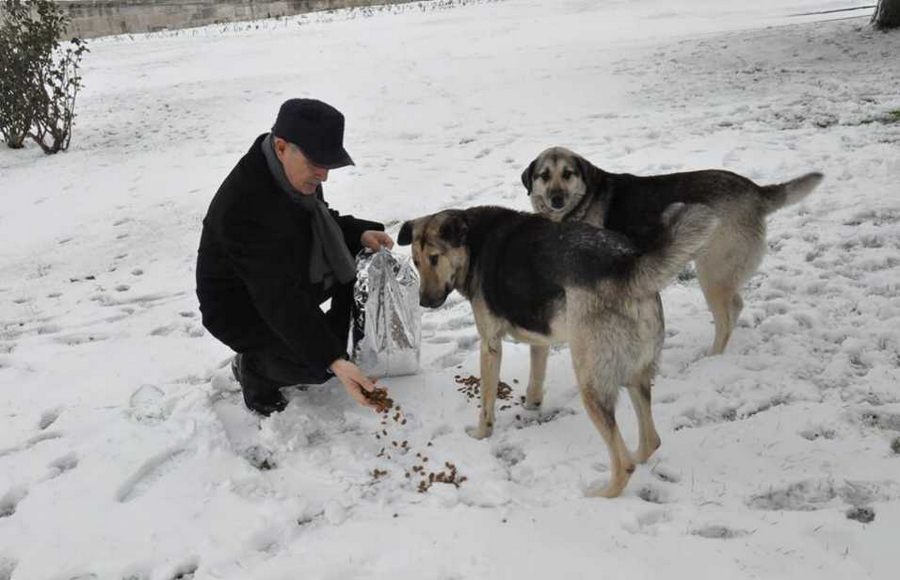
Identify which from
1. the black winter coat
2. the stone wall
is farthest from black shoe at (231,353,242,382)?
the stone wall

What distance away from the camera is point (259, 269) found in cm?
314

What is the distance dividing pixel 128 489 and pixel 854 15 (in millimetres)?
19148

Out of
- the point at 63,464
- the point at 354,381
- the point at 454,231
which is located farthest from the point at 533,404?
the point at 63,464

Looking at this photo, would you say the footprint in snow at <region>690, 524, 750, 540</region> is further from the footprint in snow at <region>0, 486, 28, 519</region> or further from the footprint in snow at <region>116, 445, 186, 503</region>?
the footprint in snow at <region>0, 486, 28, 519</region>

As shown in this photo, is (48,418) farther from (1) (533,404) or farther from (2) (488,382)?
(1) (533,404)

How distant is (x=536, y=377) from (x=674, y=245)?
1.33 m

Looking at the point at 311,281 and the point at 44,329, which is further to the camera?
the point at 44,329

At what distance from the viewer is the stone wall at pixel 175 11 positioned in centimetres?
3228

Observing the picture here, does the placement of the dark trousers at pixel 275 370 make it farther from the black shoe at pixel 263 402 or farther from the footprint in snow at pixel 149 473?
the footprint in snow at pixel 149 473

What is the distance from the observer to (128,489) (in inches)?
125

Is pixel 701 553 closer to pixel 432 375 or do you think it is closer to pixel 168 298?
pixel 432 375

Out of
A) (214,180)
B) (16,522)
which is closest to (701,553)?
(16,522)

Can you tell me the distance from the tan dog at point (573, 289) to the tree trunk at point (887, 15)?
13259 mm

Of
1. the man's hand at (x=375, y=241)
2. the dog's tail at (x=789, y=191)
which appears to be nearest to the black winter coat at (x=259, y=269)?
the man's hand at (x=375, y=241)
